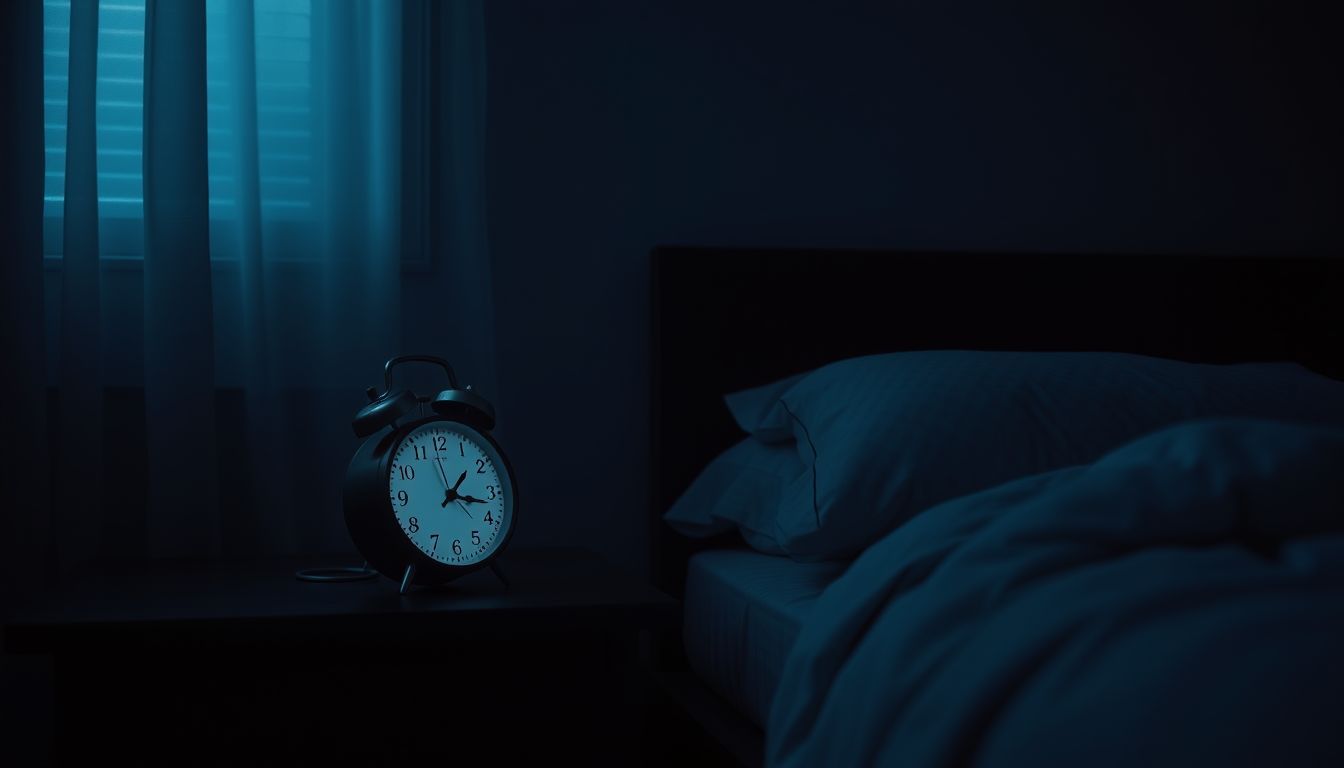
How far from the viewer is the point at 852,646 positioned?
95cm

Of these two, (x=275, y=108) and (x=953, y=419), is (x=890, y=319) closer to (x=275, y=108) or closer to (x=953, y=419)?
(x=953, y=419)

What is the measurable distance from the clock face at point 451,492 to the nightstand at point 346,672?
0.08 metres

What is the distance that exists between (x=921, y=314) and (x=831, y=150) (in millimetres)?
359

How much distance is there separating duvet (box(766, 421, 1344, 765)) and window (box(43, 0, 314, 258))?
127cm

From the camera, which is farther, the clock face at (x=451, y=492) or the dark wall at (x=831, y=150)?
the dark wall at (x=831, y=150)

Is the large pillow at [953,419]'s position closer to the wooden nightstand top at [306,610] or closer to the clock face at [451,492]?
the wooden nightstand top at [306,610]

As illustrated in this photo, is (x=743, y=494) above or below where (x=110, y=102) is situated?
below

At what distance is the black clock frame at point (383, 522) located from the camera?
1309 mm

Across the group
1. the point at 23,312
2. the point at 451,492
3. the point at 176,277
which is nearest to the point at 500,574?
the point at 451,492

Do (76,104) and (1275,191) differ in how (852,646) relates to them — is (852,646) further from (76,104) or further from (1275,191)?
(1275,191)

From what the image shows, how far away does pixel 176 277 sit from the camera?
1.71 m

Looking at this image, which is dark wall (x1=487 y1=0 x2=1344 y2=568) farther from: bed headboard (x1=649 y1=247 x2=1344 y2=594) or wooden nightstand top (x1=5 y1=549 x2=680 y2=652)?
wooden nightstand top (x1=5 y1=549 x2=680 y2=652)

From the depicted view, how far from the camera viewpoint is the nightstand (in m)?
1.18

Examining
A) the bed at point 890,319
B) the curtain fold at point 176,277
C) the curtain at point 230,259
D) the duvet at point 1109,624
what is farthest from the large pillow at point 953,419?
the curtain fold at point 176,277
